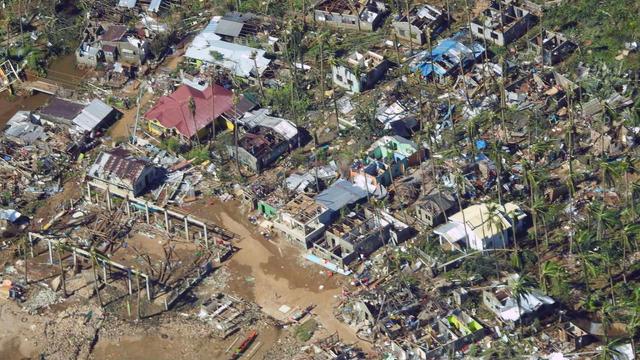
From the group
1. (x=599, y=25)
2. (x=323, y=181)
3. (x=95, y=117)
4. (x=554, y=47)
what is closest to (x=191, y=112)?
(x=95, y=117)

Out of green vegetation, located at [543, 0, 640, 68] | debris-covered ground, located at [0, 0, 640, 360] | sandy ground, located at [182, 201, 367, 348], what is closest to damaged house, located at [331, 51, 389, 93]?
debris-covered ground, located at [0, 0, 640, 360]

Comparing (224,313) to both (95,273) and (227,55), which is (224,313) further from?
(227,55)

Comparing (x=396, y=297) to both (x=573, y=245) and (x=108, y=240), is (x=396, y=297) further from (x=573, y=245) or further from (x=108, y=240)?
(x=108, y=240)

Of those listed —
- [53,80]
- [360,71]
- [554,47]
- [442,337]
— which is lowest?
[53,80]

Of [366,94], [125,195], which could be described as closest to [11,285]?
[125,195]

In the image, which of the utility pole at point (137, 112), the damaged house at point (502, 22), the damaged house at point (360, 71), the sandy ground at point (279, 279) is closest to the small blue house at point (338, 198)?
the sandy ground at point (279, 279)

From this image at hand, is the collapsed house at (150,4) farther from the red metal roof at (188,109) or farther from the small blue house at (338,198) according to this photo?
the small blue house at (338,198)
